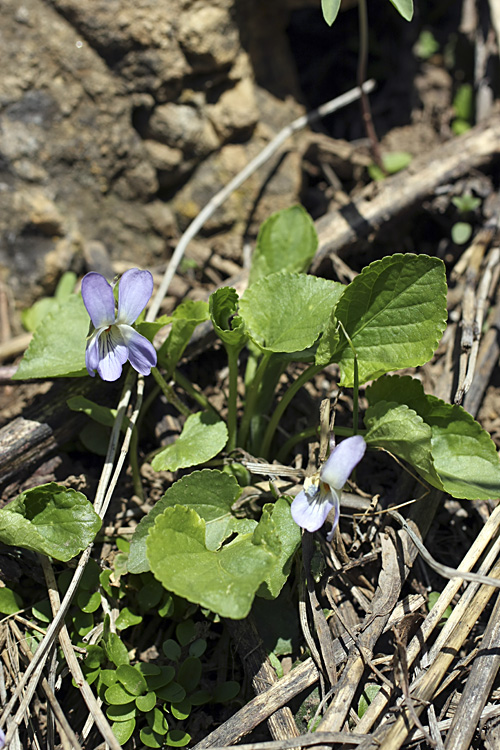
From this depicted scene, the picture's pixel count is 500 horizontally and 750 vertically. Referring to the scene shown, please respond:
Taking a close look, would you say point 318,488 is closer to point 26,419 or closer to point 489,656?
point 489,656

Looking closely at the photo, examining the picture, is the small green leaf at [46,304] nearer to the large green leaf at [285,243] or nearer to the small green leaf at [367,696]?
the large green leaf at [285,243]

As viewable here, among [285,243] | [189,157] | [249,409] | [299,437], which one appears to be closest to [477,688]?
[299,437]

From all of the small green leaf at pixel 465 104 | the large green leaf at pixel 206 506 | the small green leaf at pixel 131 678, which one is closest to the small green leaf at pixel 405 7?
the small green leaf at pixel 465 104

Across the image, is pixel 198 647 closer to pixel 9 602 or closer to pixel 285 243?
pixel 9 602

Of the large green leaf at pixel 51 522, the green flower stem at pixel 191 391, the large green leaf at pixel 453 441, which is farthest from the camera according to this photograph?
the green flower stem at pixel 191 391

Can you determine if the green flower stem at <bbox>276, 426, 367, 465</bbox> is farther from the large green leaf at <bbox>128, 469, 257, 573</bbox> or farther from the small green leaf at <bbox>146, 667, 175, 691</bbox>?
the small green leaf at <bbox>146, 667, 175, 691</bbox>

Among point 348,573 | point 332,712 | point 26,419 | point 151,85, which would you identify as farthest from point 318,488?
point 151,85
